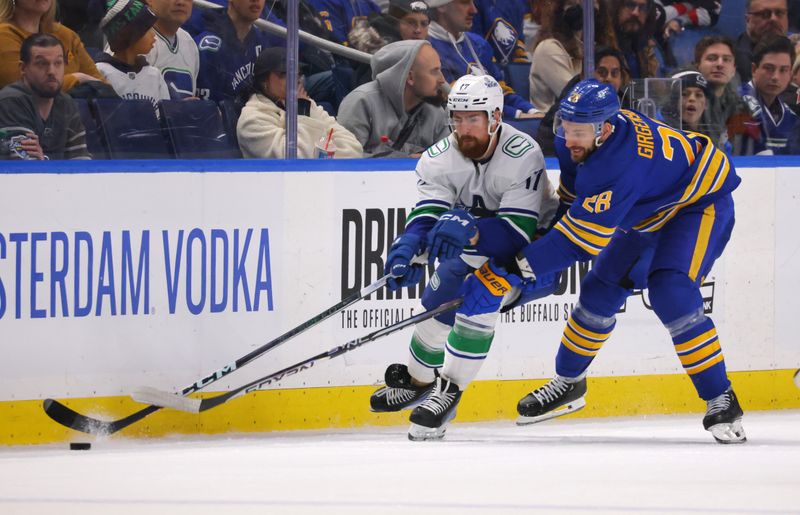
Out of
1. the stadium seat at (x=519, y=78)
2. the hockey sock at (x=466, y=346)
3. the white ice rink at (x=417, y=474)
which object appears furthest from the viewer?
the stadium seat at (x=519, y=78)

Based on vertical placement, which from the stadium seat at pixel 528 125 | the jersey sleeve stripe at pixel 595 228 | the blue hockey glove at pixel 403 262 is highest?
the stadium seat at pixel 528 125

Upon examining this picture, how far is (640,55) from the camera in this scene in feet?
20.0

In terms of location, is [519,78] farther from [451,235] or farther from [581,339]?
[451,235]

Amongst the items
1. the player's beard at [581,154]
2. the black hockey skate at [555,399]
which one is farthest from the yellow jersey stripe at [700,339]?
the player's beard at [581,154]

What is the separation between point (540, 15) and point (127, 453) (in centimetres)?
246

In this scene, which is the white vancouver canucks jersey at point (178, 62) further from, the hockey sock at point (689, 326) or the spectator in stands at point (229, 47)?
the hockey sock at point (689, 326)

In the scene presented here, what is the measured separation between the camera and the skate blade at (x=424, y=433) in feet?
16.8

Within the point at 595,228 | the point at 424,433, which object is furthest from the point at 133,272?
the point at 595,228

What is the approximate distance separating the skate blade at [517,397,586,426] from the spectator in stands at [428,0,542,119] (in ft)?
4.46

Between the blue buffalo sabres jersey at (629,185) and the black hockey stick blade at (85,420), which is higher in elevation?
the blue buffalo sabres jersey at (629,185)

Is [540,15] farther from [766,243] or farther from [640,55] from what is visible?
[766,243]

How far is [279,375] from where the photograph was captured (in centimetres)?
511

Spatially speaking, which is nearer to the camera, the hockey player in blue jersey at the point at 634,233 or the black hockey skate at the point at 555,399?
the hockey player in blue jersey at the point at 634,233

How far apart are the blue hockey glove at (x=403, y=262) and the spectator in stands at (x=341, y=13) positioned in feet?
3.24
